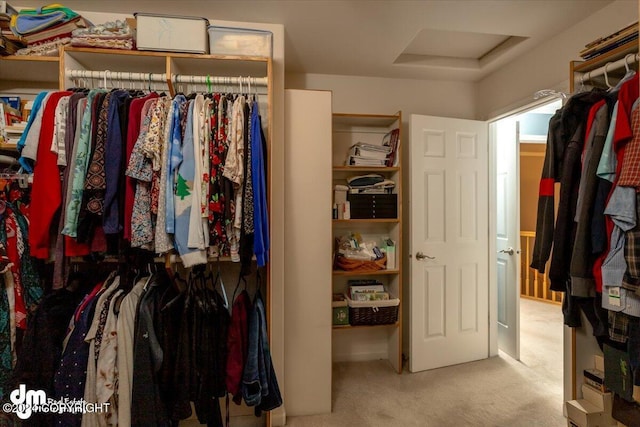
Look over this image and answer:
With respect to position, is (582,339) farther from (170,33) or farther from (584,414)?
(170,33)

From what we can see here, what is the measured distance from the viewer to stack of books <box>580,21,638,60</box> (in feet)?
4.38

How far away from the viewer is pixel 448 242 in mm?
2551

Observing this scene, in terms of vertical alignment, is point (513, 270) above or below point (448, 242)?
below

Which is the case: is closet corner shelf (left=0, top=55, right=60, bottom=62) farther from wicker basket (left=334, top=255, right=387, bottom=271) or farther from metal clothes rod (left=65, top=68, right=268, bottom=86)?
wicker basket (left=334, top=255, right=387, bottom=271)

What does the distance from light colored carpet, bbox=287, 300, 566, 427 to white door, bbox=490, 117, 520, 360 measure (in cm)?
25

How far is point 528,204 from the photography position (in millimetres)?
4578

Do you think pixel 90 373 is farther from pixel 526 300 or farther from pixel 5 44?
pixel 526 300

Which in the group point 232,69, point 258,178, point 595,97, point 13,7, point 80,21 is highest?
point 13,7

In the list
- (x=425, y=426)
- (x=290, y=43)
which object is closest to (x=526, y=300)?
(x=425, y=426)

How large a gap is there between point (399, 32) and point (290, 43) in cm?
76

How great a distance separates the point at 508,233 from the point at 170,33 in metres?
3.00

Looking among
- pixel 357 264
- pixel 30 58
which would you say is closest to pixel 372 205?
pixel 357 264

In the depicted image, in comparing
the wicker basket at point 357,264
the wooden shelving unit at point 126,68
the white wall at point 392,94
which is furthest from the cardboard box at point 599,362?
the white wall at point 392,94

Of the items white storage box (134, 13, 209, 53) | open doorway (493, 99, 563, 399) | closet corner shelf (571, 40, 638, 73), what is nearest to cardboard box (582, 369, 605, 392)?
open doorway (493, 99, 563, 399)
